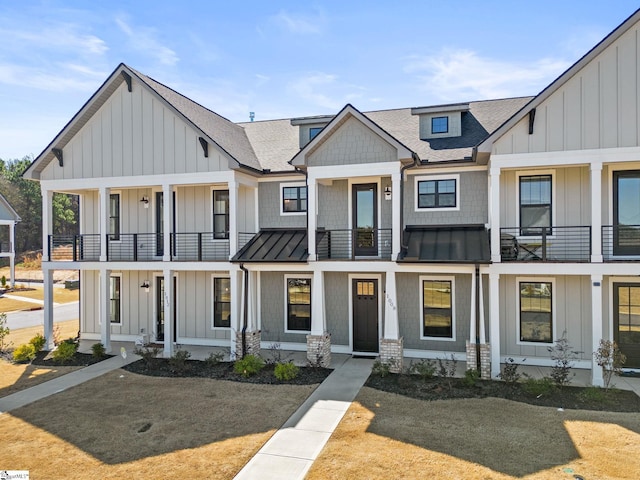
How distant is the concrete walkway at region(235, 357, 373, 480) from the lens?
705 centimetres

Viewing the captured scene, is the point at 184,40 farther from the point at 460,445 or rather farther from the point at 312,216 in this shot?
the point at 460,445

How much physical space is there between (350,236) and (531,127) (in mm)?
6316

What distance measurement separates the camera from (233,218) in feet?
46.6

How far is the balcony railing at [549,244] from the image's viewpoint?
12.6 metres

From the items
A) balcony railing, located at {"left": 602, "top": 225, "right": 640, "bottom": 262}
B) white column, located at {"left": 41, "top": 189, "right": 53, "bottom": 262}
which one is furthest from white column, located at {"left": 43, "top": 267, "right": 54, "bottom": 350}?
balcony railing, located at {"left": 602, "top": 225, "right": 640, "bottom": 262}

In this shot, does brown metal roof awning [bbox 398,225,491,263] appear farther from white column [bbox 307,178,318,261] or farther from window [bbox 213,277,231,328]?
window [bbox 213,277,231,328]

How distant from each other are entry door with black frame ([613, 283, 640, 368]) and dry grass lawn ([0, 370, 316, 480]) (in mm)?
9069

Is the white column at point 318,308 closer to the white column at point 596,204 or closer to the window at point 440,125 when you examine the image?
the window at point 440,125

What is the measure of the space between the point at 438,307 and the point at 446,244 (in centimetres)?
229

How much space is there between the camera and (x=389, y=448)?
25.3 feet

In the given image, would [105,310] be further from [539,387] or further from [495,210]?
[539,387]

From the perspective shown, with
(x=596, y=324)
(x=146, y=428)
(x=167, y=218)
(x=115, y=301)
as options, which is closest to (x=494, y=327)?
(x=596, y=324)

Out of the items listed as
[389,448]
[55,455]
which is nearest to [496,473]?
[389,448]

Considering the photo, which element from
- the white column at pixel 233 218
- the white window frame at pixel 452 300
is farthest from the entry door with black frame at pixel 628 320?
the white column at pixel 233 218
